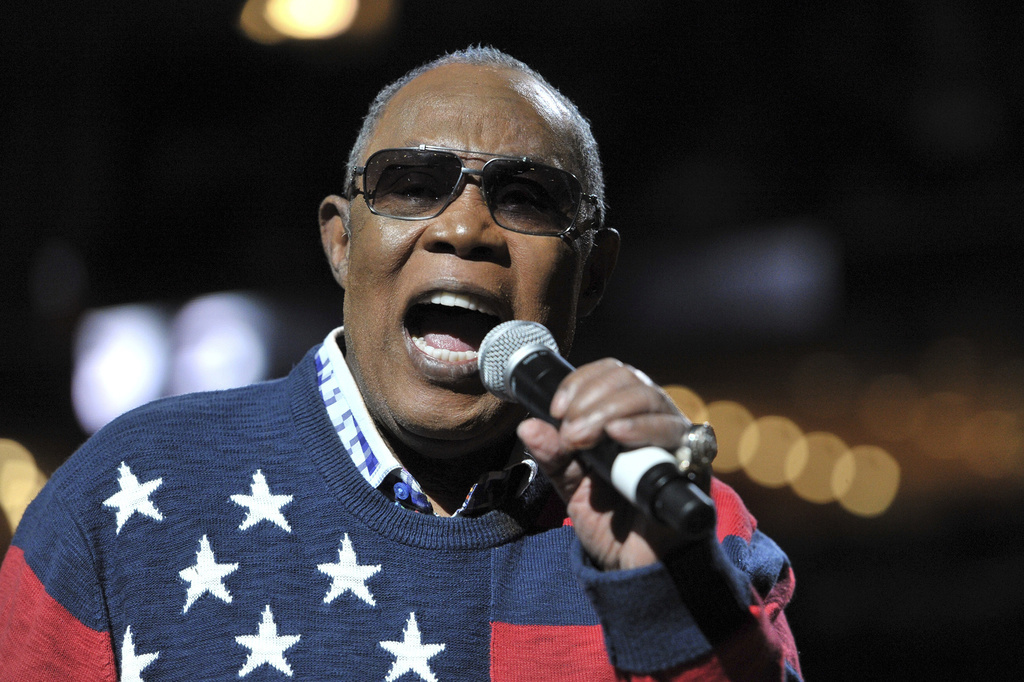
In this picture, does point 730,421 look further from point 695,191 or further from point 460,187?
point 460,187

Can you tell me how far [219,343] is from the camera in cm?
752

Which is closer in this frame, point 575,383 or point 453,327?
point 575,383

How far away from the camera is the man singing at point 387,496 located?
1604 mm

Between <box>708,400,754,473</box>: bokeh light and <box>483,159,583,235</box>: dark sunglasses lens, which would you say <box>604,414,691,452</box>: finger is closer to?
<box>483,159,583,235</box>: dark sunglasses lens

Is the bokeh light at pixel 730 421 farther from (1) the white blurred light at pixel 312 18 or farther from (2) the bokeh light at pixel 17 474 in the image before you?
(2) the bokeh light at pixel 17 474

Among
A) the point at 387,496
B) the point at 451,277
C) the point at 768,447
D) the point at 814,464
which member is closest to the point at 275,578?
the point at 387,496

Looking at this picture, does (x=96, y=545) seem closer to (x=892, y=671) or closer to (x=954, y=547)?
(x=892, y=671)

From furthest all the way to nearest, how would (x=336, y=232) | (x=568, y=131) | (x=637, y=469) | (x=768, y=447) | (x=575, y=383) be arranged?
(x=768, y=447)
(x=336, y=232)
(x=568, y=131)
(x=575, y=383)
(x=637, y=469)

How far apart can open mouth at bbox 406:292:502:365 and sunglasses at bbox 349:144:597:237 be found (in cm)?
20

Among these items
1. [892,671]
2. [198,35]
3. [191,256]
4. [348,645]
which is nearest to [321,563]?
[348,645]

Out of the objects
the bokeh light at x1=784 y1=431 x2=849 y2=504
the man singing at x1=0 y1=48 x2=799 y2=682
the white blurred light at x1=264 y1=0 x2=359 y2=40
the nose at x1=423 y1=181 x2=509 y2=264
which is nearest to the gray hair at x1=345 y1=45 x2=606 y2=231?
the man singing at x1=0 y1=48 x2=799 y2=682

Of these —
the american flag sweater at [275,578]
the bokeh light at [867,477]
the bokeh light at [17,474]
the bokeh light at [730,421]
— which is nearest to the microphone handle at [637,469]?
the american flag sweater at [275,578]

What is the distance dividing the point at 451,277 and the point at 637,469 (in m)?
0.73

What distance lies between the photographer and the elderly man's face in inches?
67.1
